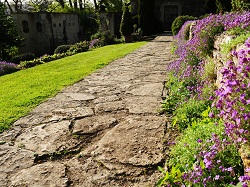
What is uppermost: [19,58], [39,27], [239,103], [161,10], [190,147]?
[161,10]

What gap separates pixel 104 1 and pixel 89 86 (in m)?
28.6

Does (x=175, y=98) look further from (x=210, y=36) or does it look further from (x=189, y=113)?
(x=210, y=36)

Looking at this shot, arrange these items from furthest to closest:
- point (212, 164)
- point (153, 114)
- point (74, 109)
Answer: point (74, 109) → point (153, 114) → point (212, 164)

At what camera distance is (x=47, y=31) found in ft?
78.1

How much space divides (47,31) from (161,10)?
10.9 meters

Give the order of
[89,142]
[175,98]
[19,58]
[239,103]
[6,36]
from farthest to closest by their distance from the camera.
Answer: [6,36], [19,58], [175,98], [89,142], [239,103]

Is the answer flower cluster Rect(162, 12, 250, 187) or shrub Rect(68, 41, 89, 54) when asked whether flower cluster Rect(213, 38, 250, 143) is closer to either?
flower cluster Rect(162, 12, 250, 187)

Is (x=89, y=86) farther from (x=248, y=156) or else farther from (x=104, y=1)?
(x=104, y=1)

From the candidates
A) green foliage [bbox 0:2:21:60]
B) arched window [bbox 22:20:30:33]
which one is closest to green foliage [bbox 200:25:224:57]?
green foliage [bbox 0:2:21:60]

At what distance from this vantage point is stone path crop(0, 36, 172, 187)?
94.5 inches

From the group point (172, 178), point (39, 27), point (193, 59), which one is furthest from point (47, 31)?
point (172, 178)

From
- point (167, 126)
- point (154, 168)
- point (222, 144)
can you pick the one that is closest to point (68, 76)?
point (167, 126)

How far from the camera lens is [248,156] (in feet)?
5.82

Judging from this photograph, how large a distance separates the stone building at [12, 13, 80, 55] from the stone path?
2045cm
